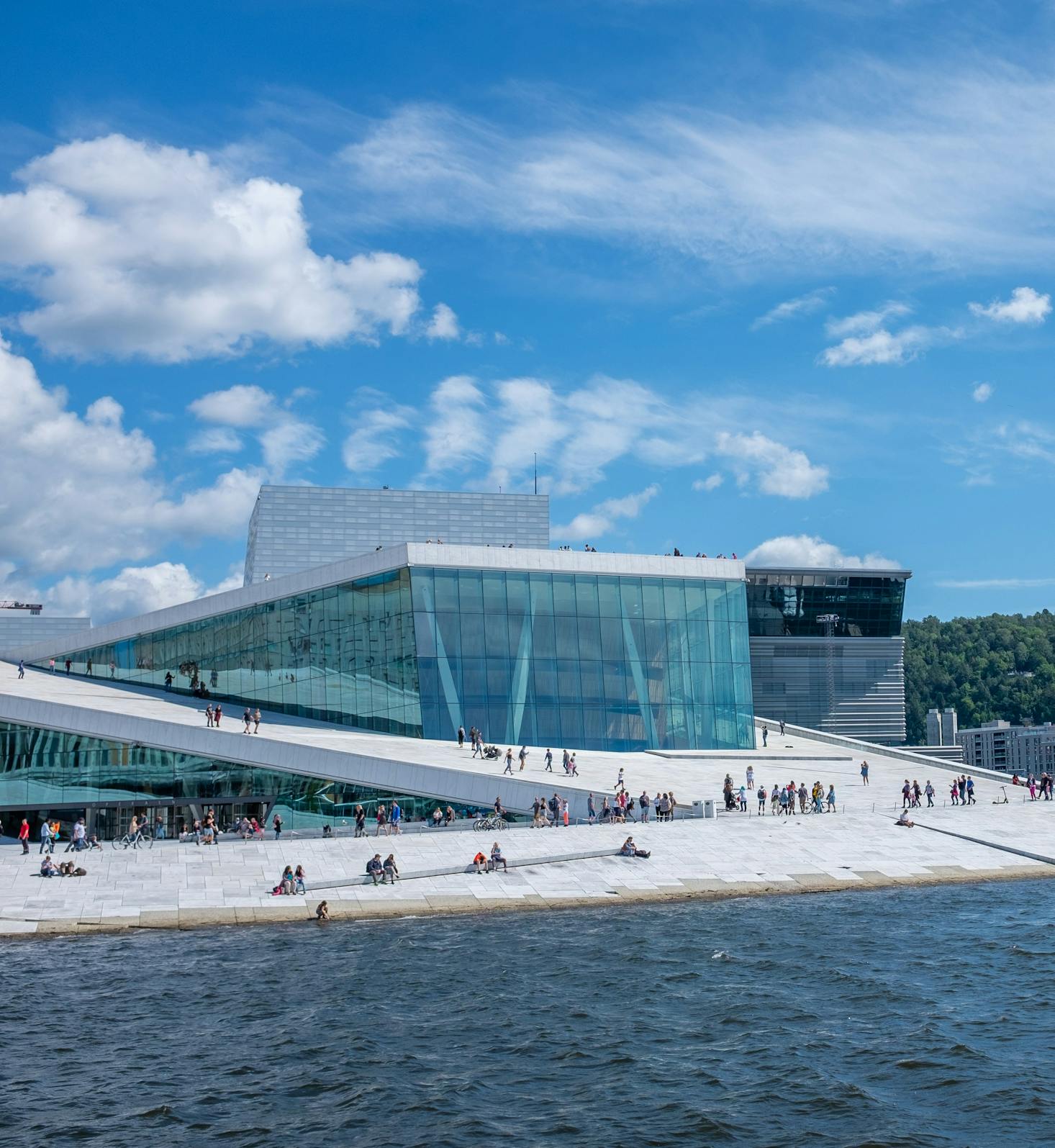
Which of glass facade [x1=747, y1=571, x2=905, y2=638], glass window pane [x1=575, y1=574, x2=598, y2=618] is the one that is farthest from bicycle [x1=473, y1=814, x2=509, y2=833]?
glass facade [x1=747, y1=571, x2=905, y2=638]

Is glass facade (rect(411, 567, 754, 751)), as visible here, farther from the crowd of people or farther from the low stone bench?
the low stone bench

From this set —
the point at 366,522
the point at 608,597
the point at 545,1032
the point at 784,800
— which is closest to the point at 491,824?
the point at 784,800

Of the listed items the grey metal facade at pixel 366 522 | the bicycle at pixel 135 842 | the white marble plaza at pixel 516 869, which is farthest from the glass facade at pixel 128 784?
the grey metal facade at pixel 366 522

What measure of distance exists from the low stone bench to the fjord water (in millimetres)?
2938

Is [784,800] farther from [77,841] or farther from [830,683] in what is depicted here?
[830,683]

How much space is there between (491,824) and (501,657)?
15.4 meters

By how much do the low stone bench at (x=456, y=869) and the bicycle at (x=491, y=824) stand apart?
3.46m

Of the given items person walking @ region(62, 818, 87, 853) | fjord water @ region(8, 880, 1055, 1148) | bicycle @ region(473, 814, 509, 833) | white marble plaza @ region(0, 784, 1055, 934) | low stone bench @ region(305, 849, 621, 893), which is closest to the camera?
fjord water @ region(8, 880, 1055, 1148)

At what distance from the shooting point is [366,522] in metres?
84.6

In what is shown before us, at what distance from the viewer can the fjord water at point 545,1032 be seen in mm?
19922

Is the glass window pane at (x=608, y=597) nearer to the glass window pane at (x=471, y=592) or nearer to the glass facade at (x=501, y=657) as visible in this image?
the glass facade at (x=501, y=657)

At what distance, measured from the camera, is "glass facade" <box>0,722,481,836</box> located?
5050 centimetres

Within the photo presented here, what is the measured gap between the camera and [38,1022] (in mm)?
25188

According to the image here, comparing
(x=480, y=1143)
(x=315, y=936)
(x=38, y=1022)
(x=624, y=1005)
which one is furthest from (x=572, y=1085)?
(x=315, y=936)
